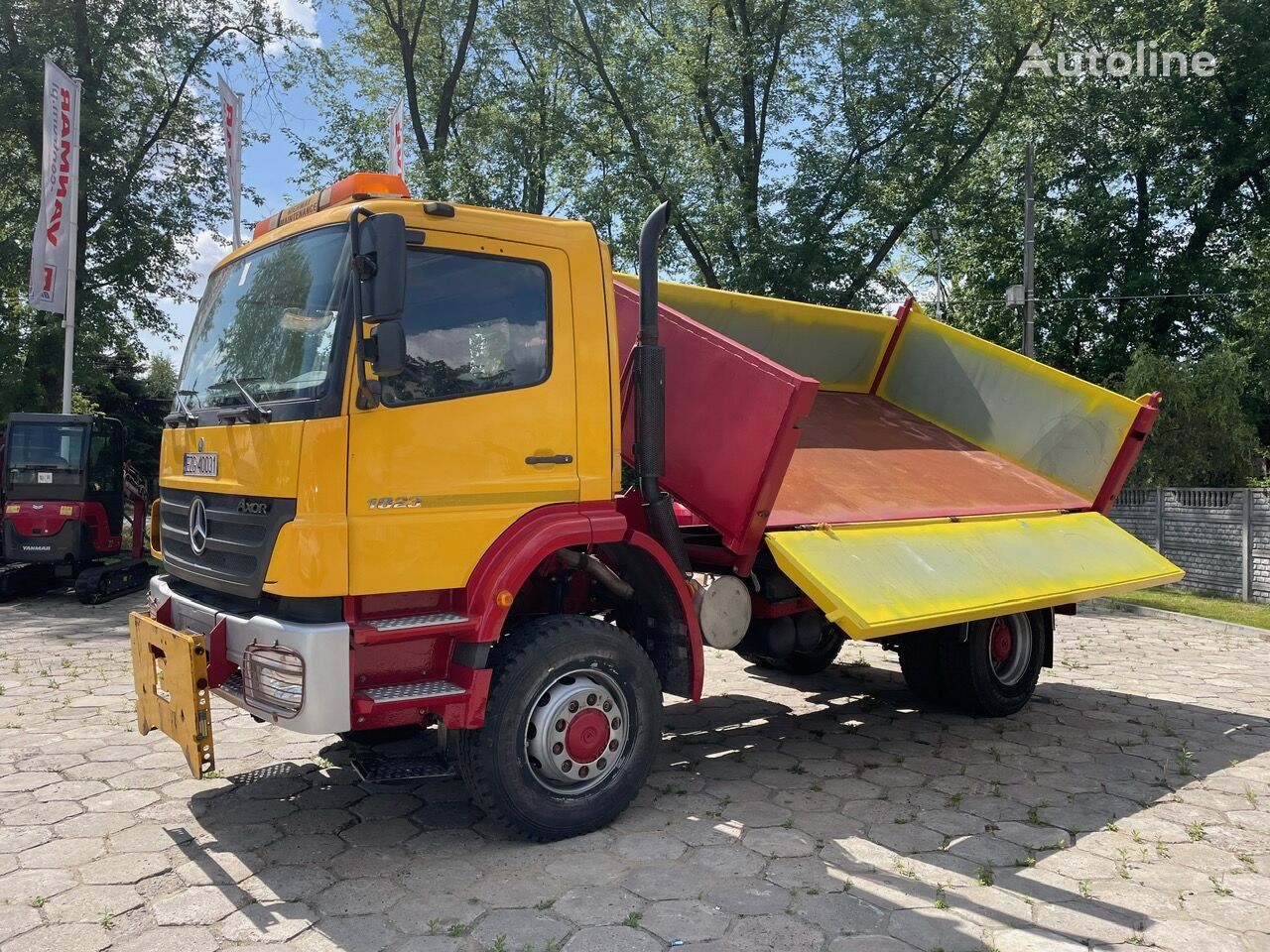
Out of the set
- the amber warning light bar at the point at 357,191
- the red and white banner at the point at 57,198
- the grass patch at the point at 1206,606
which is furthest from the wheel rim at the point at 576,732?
the red and white banner at the point at 57,198

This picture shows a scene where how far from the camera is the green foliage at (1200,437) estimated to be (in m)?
16.5

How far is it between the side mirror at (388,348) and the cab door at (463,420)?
183 millimetres

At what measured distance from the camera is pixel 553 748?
440 centimetres

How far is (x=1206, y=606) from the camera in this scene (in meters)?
12.6

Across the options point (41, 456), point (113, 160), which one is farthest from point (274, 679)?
point (113, 160)

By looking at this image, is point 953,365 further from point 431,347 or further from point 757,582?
point 431,347

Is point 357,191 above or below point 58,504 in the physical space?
above

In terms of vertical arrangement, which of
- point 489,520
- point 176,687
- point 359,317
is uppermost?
point 359,317

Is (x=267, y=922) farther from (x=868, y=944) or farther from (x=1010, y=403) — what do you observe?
(x=1010, y=403)

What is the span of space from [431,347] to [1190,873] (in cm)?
406

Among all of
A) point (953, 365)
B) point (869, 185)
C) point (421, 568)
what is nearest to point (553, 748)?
point (421, 568)

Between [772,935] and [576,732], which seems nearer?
[772,935]

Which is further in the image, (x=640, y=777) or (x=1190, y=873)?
(x=640, y=777)

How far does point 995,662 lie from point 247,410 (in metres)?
5.17
